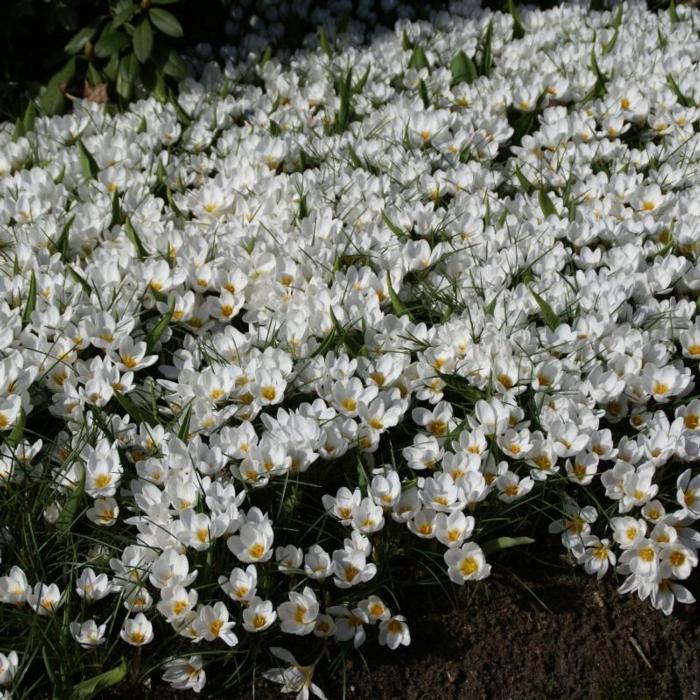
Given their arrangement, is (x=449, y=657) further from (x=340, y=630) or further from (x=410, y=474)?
(x=410, y=474)

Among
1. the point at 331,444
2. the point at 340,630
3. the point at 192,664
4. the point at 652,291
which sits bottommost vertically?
the point at 192,664

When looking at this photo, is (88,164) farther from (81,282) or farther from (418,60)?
(418,60)

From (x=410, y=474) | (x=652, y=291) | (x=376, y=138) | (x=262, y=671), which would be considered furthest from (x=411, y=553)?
(x=376, y=138)

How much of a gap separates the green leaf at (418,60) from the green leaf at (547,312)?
5.52 feet

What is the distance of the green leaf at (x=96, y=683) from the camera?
1.84m

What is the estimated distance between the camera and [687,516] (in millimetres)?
2154


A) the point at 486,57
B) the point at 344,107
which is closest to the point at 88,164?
the point at 344,107

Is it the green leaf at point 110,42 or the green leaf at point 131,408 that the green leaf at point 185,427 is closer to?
the green leaf at point 131,408

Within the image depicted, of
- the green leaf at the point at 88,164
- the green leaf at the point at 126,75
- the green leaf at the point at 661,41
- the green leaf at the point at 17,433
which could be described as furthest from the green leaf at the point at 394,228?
the green leaf at the point at 661,41

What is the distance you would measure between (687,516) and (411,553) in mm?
632

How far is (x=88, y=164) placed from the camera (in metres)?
3.15

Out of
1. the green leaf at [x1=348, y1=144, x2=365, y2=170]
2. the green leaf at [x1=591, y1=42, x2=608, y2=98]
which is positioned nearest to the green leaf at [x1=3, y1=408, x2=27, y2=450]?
the green leaf at [x1=348, y1=144, x2=365, y2=170]

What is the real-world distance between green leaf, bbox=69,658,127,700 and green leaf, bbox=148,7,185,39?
2365 mm

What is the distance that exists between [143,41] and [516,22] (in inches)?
67.4
